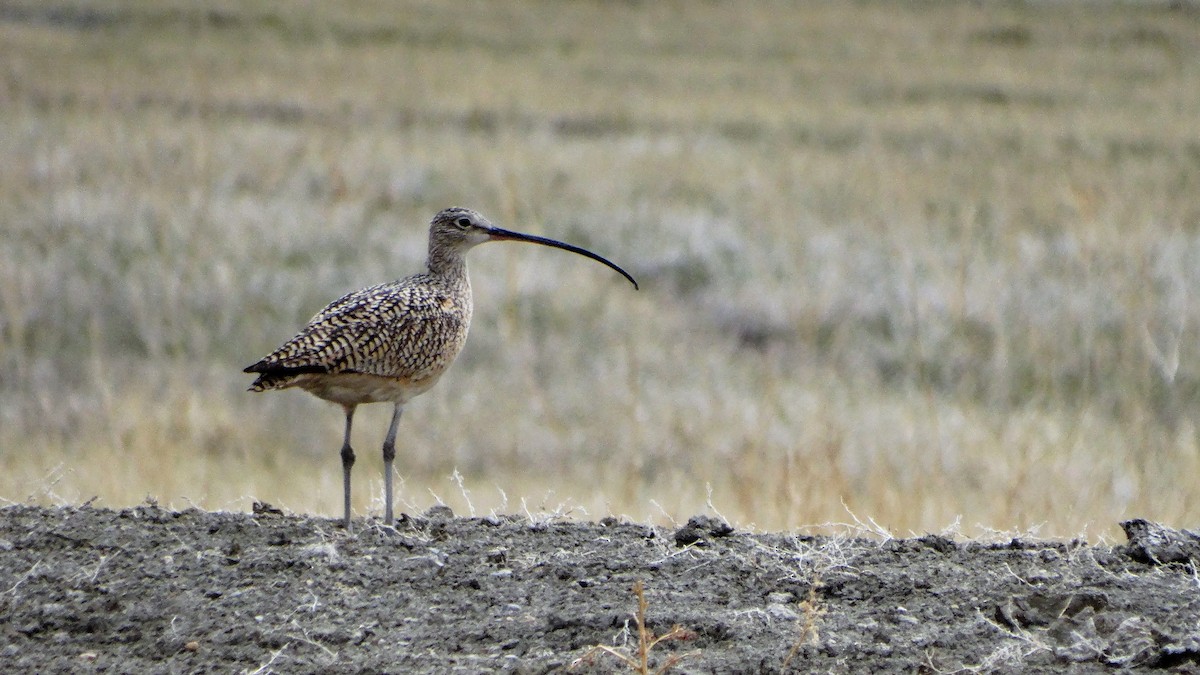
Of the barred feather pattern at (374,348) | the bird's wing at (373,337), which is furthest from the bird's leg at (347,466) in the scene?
the bird's wing at (373,337)

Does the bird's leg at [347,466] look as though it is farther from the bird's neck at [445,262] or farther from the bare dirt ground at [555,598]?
the bird's neck at [445,262]

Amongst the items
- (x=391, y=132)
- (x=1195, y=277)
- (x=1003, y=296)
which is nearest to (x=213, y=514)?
(x=1003, y=296)

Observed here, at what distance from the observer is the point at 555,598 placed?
12.1 ft

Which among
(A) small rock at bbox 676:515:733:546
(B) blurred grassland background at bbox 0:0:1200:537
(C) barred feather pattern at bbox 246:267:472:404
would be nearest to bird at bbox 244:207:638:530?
(C) barred feather pattern at bbox 246:267:472:404

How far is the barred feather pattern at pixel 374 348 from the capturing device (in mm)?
4281

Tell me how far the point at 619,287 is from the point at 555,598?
30.3 ft

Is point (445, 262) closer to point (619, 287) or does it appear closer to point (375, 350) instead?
point (375, 350)

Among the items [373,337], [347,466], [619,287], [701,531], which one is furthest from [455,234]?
[619,287]

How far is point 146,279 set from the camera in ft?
37.5

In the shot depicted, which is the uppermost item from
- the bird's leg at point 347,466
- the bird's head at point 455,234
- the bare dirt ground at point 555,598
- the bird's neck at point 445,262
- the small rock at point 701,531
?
the bird's head at point 455,234

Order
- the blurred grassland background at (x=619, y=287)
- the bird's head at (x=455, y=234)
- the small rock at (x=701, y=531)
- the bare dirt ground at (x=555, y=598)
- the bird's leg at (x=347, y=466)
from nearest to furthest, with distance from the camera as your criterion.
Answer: the bare dirt ground at (x=555, y=598)
the small rock at (x=701, y=531)
the bird's leg at (x=347, y=466)
the bird's head at (x=455, y=234)
the blurred grassland background at (x=619, y=287)

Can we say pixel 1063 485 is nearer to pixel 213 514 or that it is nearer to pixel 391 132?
pixel 213 514

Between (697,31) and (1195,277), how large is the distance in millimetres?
21145

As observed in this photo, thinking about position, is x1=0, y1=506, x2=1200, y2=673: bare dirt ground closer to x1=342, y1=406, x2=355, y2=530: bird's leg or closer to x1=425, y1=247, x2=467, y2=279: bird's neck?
x1=342, y1=406, x2=355, y2=530: bird's leg
